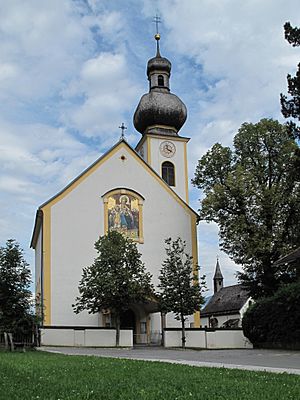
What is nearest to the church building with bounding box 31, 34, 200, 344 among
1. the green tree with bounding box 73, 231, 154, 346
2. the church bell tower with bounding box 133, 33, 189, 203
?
the green tree with bounding box 73, 231, 154, 346

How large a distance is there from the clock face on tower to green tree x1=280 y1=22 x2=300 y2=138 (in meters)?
24.1

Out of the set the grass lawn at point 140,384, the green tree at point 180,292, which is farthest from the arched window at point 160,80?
the grass lawn at point 140,384

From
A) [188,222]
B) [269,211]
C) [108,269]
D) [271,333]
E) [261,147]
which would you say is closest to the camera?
[271,333]

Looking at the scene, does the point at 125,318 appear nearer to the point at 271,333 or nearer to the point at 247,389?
the point at 271,333

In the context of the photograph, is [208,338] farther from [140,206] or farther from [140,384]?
[140,384]

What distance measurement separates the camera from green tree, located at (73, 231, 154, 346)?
2994 centimetres

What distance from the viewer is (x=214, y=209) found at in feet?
116

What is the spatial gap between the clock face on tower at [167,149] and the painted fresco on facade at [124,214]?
957 centimetres

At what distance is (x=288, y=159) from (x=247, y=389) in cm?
2805

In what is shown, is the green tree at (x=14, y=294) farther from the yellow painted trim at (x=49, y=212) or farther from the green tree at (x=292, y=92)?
the green tree at (x=292, y=92)

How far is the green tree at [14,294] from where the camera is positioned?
82.8ft

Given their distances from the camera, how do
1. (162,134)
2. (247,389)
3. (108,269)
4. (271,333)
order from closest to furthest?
(247,389)
(271,333)
(108,269)
(162,134)

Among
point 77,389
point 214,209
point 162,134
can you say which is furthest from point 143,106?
point 77,389

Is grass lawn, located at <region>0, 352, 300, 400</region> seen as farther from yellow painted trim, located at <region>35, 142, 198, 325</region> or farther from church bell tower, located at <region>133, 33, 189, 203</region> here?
church bell tower, located at <region>133, 33, 189, 203</region>
